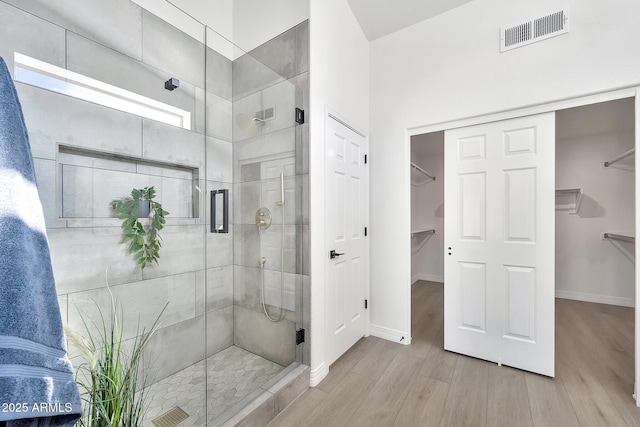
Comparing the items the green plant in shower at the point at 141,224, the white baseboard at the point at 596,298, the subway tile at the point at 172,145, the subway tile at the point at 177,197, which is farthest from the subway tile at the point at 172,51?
the white baseboard at the point at 596,298

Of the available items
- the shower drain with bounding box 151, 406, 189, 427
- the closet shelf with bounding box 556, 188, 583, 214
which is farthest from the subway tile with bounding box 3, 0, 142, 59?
the closet shelf with bounding box 556, 188, 583, 214

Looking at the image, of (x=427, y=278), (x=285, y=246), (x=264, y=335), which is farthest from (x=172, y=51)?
(x=427, y=278)

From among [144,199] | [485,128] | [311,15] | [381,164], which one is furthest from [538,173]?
[144,199]

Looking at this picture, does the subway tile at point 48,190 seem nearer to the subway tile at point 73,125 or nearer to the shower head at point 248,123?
the subway tile at point 73,125

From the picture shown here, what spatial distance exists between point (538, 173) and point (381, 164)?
1.26 metres

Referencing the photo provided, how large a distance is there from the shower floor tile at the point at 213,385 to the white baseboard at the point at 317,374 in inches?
9.1

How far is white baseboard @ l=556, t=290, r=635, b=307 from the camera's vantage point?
3612 millimetres

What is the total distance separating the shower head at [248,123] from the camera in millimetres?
1975

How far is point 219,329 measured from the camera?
1977 mm

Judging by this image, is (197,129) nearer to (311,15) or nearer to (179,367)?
(311,15)

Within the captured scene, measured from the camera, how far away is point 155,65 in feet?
5.94

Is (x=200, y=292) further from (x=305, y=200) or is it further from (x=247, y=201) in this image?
(x=305, y=200)

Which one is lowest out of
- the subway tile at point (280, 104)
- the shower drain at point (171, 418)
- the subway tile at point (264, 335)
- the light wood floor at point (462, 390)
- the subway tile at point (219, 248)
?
the light wood floor at point (462, 390)

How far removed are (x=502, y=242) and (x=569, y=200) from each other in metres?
2.99
